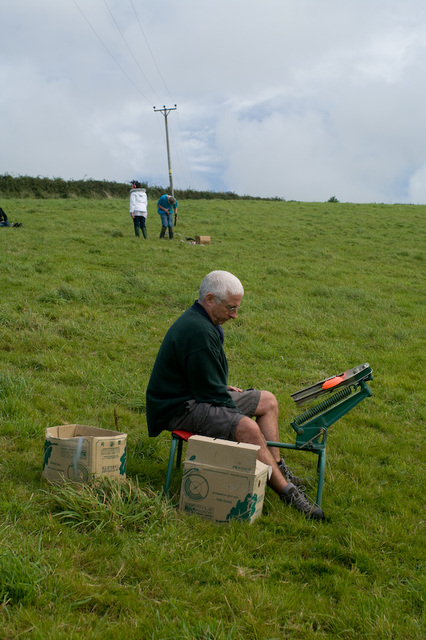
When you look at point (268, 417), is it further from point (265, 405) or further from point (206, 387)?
point (206, 387)

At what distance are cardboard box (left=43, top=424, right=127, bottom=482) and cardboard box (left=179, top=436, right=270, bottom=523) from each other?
0.52 m

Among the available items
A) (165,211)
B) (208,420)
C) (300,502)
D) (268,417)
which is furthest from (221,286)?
(165,211)

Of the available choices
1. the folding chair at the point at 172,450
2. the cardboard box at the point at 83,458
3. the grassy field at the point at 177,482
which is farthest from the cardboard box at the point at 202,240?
the cardboard box at the point at 83,458

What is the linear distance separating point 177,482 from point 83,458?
0.87m

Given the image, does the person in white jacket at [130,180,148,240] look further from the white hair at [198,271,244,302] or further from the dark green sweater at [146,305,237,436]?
the dark green sweater at [146,305,237,436]

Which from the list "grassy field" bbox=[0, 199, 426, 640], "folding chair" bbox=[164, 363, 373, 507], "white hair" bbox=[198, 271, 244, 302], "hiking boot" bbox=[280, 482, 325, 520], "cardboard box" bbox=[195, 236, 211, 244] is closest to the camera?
"grassy field" bbox=[0, 199, 426, 640]

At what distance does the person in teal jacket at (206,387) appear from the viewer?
3900 millimetres

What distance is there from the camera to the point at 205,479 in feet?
11.9

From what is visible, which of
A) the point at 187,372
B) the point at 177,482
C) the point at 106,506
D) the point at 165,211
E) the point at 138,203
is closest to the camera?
the point at 106,506

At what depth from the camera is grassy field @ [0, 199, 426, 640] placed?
2725 mm

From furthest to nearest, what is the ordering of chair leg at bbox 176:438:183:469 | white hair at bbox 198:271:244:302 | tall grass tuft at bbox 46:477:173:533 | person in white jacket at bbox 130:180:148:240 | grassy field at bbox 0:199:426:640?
person in white jacket at bbox 130:180:148:240 < chair leg at bbox 176:438:183:469 < white hair at bbox 198:271:244:302 < tall grass tuft at bbox 46:477:173:533 < grassy field at bbox 0:199:426:640

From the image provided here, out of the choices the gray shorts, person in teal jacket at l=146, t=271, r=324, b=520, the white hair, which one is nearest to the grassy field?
person in teal jacket at l=146, t=271, r=324, b=520

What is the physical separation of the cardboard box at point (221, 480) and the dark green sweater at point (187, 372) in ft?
1.41

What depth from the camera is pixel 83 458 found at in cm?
369
